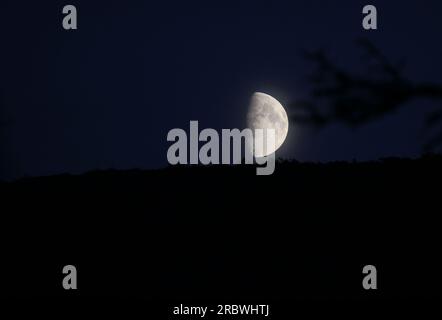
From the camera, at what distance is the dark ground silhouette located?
456 centimetres

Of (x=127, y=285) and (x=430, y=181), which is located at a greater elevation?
(x=430, y=181)

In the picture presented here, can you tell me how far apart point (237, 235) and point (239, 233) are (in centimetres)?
3

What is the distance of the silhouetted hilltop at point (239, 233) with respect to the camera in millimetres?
4586

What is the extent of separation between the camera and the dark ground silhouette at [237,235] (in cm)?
456

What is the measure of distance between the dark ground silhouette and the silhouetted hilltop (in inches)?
0.4

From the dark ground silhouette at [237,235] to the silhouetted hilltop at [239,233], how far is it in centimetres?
1

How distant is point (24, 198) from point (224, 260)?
2.43m

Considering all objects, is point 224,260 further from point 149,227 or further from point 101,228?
point 101,228

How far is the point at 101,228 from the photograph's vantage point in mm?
5270

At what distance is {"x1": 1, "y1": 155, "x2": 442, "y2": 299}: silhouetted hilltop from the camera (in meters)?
4.59

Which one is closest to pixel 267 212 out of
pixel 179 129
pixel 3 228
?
pixel 179 129

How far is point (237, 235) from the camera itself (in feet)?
16.4
